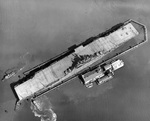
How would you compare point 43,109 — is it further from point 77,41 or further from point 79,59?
point 77,41

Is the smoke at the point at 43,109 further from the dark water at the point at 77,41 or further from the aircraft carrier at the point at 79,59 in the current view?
the aircraft carrier at the point at 79,59

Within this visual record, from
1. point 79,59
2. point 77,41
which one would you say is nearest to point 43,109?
point 79,59

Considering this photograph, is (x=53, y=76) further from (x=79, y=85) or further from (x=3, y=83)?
(x=3, y=83)

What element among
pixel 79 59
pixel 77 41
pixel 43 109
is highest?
pixel 77 41

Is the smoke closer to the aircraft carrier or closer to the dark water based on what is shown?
the dark water

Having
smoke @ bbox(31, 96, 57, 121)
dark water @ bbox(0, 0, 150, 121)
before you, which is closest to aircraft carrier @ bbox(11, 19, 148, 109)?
smoke @ bbox(31, 96, 57, 121)

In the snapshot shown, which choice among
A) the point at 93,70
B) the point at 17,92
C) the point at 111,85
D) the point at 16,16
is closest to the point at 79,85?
the point at 93,70
